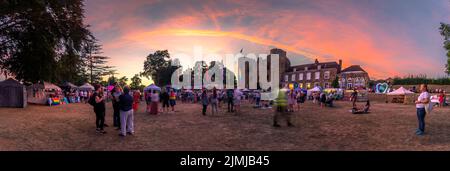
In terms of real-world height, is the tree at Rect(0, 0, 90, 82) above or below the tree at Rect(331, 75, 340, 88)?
above

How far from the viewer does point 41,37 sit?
65.7ft

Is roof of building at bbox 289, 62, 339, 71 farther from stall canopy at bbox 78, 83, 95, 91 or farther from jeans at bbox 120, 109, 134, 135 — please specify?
jeans at bbox 120, 109, 134, 135

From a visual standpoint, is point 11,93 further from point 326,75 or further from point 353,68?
point 353,68

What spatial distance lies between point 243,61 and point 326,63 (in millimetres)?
23861

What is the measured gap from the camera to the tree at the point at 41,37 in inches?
780

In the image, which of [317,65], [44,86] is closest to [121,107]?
[44,86]

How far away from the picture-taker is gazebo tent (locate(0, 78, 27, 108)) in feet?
68.0

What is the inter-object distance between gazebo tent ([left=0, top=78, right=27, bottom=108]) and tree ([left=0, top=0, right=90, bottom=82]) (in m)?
1.23

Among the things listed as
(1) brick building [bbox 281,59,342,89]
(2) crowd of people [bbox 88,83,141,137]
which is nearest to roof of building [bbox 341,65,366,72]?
(1) brick building [bbox 281,59,342,89]

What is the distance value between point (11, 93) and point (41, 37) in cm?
538

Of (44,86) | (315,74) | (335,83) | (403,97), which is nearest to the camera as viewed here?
(44,86)
